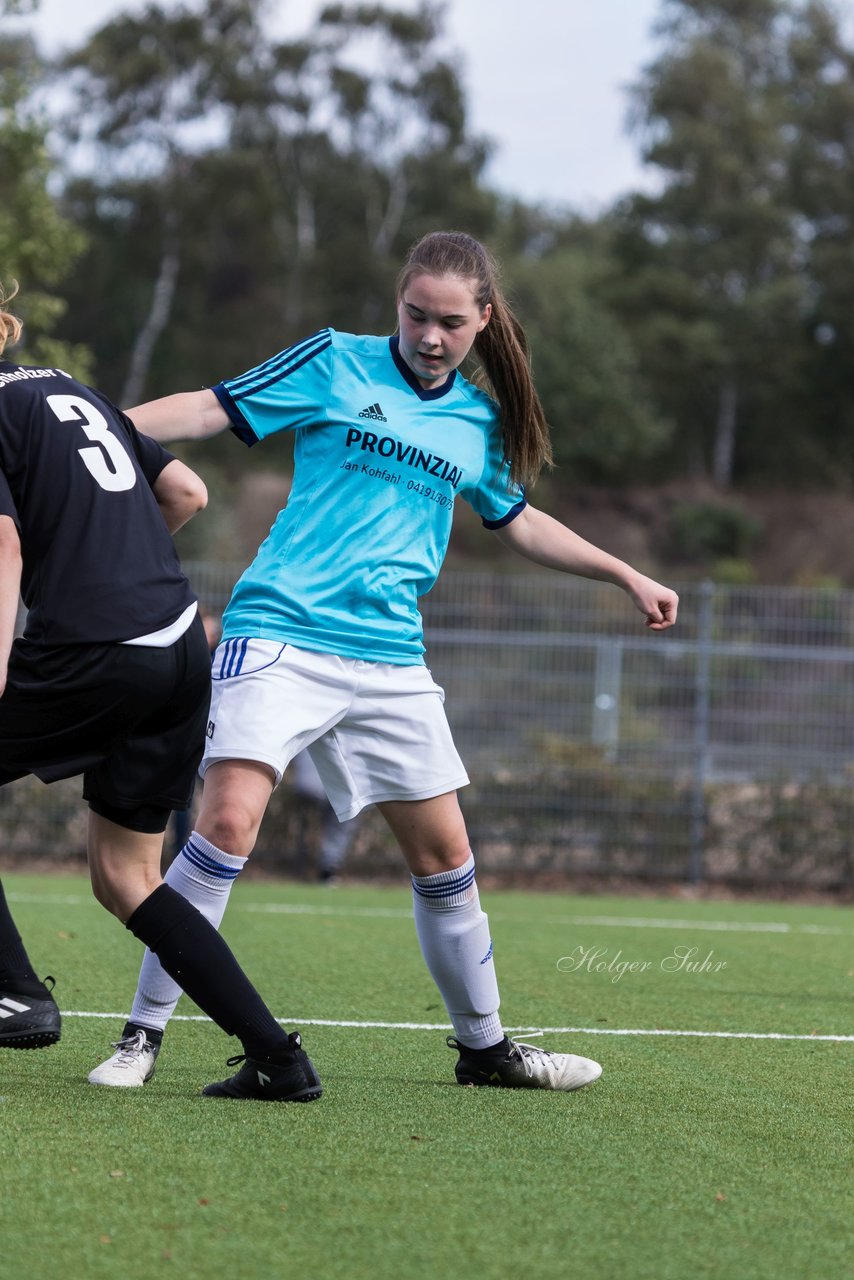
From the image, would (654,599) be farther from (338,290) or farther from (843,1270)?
(338,290)

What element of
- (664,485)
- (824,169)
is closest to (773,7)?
(824,169)

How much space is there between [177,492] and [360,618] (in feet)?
1.78

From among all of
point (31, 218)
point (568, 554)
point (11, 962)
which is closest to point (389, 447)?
point (568, 554)

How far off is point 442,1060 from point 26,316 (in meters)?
13.0

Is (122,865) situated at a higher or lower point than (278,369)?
lower

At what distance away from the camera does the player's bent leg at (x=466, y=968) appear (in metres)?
4.02

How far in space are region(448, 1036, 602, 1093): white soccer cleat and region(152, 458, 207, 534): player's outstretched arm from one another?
1584mm

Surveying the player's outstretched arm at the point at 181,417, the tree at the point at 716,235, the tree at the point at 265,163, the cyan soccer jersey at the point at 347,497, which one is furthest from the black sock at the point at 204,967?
the tree at the point at 716,235

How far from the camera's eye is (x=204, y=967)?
139 inches

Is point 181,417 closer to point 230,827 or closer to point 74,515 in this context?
point 74,515

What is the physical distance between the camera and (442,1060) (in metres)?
4.43

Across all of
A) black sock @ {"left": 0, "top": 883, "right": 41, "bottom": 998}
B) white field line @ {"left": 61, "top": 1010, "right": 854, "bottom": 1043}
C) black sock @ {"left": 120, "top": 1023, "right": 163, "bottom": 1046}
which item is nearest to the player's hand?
white field line @ {"left": 61, "top": 1010, "right": 854, "bottom": 1043}

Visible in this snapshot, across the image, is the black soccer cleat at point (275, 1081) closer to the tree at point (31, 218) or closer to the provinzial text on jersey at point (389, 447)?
the provinzial text on jersey at point (389, 447)

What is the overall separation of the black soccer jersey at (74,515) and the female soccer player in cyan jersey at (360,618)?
0.87 feet
